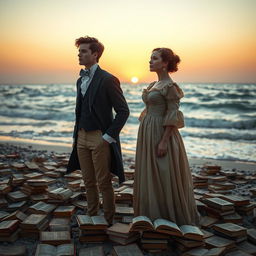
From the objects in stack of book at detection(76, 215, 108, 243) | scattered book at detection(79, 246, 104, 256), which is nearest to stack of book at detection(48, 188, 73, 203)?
stack of book at detection(76, 215, 108, 243)

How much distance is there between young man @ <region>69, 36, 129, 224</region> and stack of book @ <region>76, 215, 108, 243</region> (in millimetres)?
355

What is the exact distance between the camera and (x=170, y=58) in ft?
10.5

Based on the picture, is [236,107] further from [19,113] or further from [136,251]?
[136,251]

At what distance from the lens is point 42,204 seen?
404 centimetres

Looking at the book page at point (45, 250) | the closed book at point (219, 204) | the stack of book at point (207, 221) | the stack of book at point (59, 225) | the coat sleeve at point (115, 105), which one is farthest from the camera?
the closed book at point (219, 204)

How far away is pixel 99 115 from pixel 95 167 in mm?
571

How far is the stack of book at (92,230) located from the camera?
3250mm

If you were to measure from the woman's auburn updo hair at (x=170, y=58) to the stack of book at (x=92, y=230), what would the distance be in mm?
1756

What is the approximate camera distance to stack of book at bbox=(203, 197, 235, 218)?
12.5 feet

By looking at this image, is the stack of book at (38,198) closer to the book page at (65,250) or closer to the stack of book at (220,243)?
the book page at (65,250)

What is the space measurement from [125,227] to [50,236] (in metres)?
0.76

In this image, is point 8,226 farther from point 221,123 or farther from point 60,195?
point 221,123

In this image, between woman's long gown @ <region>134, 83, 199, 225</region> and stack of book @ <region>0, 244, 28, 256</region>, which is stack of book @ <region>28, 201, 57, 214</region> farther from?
woman's long gown @ <region>134, 83, 199, 225</region>

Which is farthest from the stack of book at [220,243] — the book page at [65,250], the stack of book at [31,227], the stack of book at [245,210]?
the stack of book at [31,227]
